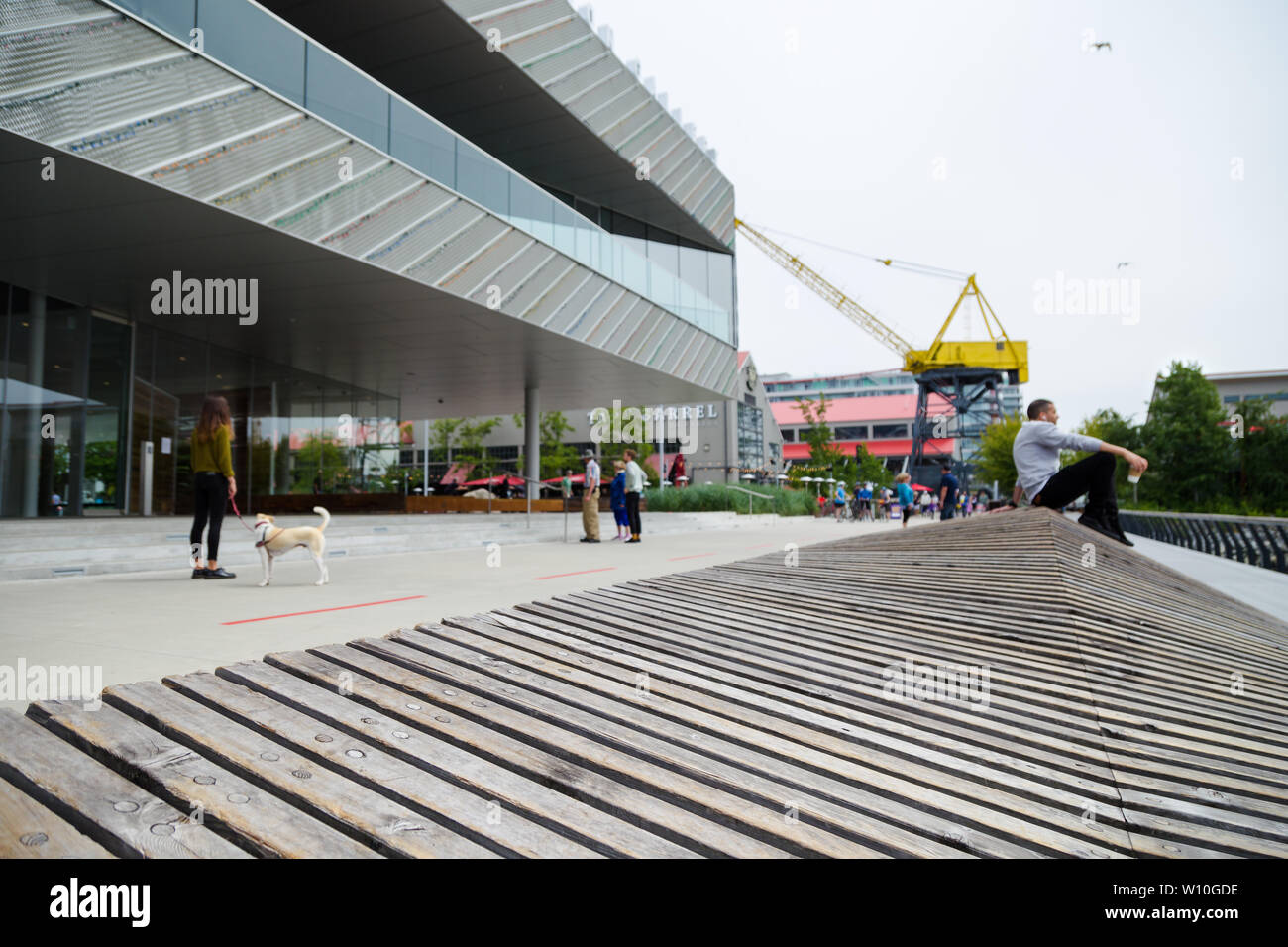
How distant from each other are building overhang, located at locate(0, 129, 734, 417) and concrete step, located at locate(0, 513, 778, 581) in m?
3.90

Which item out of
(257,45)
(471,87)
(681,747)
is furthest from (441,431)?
(681,747)

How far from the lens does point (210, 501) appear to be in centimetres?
825

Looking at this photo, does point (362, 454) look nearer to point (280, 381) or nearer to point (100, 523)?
point (280, 381)

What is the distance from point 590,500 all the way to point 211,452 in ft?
25.7

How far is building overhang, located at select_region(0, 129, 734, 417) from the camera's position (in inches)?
378

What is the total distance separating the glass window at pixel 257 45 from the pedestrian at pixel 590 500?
24.3 feet

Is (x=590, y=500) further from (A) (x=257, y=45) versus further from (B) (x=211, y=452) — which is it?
(A) (x=257, y=45)

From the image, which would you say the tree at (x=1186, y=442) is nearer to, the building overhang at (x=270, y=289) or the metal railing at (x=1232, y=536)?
the metal railing at (x=1232, y=536)

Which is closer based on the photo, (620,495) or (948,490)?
(620,495)

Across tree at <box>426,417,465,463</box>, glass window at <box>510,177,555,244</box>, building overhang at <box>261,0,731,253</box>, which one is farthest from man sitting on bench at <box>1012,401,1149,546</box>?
tree at <box>426,417,465,463</box>

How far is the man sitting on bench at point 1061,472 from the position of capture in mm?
6828

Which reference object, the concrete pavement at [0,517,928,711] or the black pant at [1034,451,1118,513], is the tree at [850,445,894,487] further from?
the black pant at [1034,451,1118,513]

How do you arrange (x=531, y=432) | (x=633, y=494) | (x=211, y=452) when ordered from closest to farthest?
(x=211, y=452) < (x=633, y=494) < (x=531, y=432)
